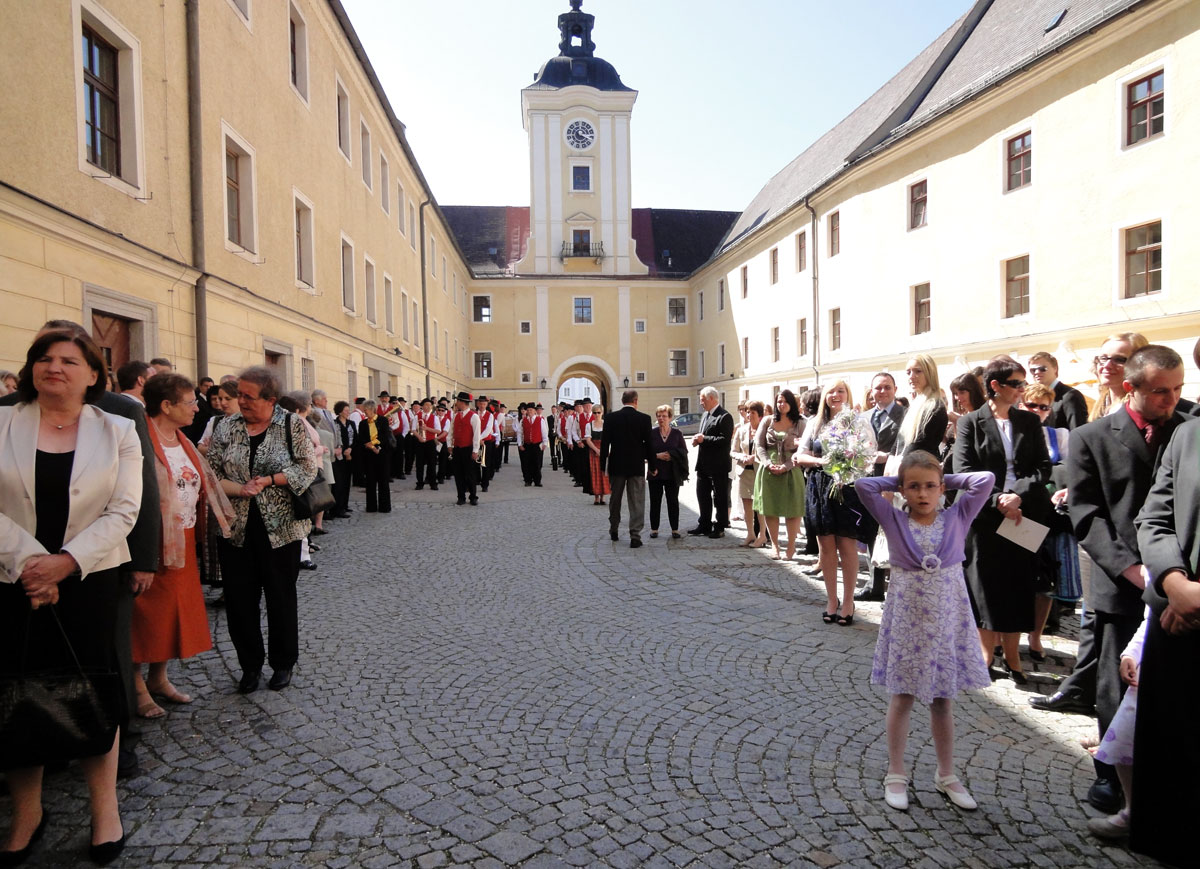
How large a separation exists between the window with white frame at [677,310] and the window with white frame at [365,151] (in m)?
27.5

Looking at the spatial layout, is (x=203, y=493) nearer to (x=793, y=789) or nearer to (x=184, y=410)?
(x=184, y=410)

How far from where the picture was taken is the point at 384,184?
81.6 feet

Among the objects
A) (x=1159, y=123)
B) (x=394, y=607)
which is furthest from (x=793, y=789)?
(x=1159, y=123)

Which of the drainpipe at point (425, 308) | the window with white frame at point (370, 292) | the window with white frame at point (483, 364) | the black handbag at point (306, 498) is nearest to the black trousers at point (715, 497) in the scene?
the black handbag at point (306, 498)

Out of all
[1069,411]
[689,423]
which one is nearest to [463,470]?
[1069,411]

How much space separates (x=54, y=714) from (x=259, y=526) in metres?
1.98

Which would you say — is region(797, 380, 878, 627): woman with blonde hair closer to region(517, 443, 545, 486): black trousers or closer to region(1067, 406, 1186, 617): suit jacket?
region(1067, 406, 1186, 617): suit jacket

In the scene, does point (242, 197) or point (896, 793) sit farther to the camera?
point (242, 197)

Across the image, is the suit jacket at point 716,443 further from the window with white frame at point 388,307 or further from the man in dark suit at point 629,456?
the window with white frame at point 388,307

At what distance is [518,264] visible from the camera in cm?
4619

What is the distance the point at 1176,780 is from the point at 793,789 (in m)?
1.45

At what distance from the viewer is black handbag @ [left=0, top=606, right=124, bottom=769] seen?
2703 mm

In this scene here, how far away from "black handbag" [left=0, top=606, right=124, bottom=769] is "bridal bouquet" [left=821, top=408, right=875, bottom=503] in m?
4.82

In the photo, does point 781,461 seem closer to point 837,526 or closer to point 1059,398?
point 837,526
